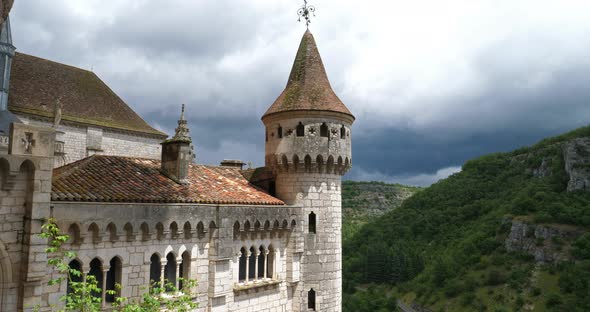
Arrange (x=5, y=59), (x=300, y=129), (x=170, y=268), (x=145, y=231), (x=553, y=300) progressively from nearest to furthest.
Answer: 1. (x=145, y=231)
2. (x=170, y=268)
3. (x=300, y=129)
4. (x=5, y=59)
5. (x=553, y=300)

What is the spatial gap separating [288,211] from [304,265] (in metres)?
2.58

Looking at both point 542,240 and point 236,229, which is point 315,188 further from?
point 542,240

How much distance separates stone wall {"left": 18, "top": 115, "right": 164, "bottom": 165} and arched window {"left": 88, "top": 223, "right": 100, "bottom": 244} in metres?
18.2

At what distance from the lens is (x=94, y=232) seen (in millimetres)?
13062

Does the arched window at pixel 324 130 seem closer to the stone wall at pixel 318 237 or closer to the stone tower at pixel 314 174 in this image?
the stone tower at pixel 314 174

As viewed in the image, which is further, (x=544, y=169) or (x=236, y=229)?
(x=544, y=169)

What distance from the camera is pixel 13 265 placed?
36.6 ft

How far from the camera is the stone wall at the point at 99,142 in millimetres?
29625

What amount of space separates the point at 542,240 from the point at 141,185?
64535mm

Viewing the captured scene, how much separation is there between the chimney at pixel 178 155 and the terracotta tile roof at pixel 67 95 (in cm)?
1471

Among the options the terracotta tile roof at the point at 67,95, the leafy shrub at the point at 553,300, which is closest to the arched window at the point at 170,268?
the terracotta tile roof at the point at 67,95

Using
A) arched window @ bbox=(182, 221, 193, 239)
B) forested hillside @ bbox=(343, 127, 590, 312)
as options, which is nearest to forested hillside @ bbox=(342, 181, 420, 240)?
forested hillside @ bbox=(343, 127, 590, 312)

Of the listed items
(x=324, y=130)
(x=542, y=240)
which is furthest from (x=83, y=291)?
(x=542, y=240)

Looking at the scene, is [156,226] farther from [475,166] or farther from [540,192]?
[475,166]
